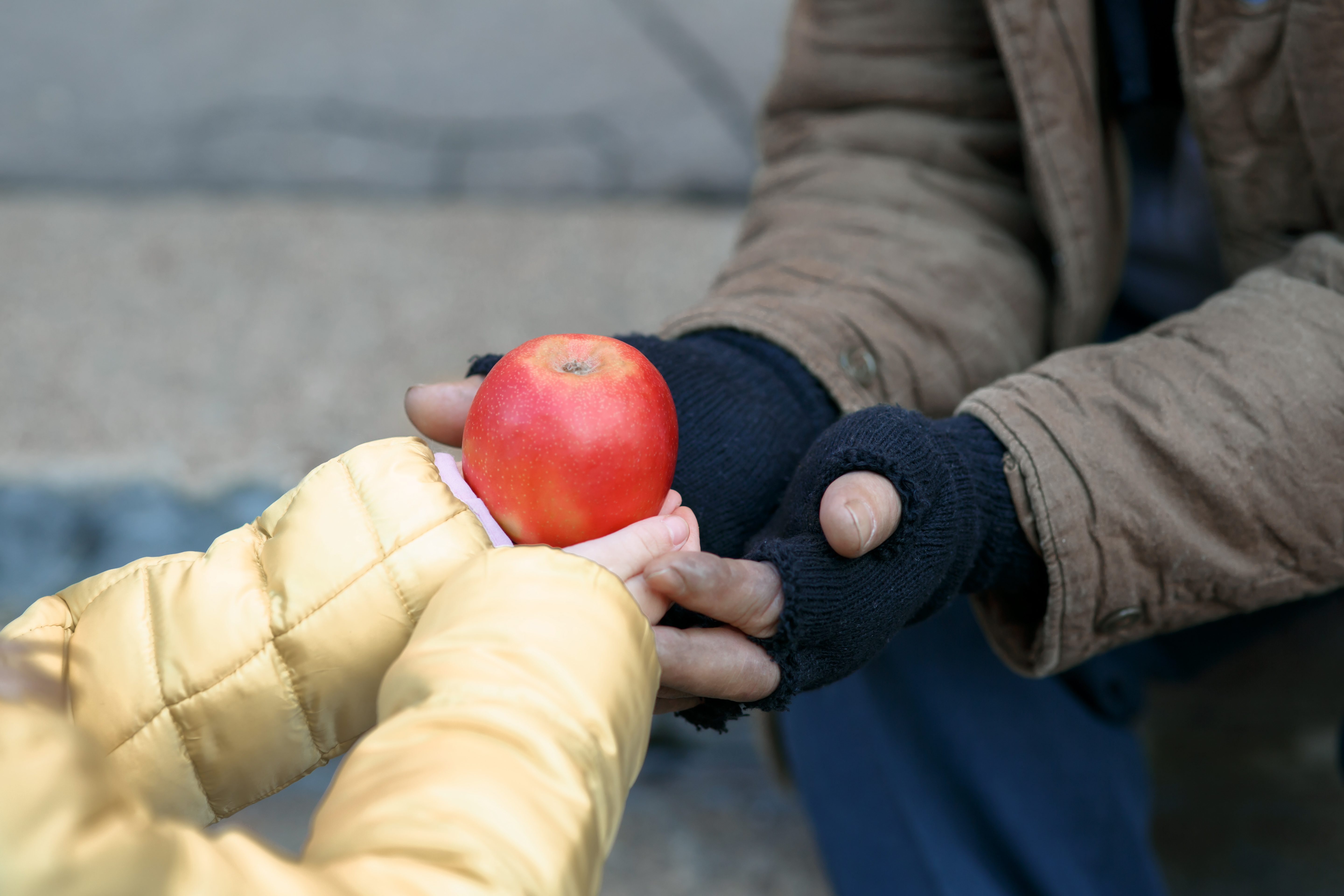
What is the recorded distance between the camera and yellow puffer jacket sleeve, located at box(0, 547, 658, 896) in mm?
503

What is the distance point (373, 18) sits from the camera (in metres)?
3.06

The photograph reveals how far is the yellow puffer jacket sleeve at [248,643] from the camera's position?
2.56 feet

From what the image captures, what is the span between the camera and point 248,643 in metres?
0.79

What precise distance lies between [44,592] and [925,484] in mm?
1550

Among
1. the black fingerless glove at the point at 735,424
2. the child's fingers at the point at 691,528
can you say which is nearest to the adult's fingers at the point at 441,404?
the black fingerless glove at the point at 735,424

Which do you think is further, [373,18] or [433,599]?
[373,18]

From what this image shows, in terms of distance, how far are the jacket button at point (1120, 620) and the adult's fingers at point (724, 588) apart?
37cm

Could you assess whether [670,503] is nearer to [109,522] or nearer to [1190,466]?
[1190,466]

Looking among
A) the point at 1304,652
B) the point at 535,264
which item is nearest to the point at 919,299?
the point at 1304,652

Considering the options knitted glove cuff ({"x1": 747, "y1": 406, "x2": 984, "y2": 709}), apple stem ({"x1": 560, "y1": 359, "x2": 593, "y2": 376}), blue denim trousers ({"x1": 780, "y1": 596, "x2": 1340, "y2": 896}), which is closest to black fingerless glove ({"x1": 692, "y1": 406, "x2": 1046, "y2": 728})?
knitted glove cuff ({"x1": 747, "y1": 406, "x2": 984, "y2": 709})

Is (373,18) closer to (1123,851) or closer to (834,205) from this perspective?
(834,205)

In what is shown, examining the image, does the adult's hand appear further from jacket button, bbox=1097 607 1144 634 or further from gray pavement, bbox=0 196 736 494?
gray pavement, bbox=0 196 736 494

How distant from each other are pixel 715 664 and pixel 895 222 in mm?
724

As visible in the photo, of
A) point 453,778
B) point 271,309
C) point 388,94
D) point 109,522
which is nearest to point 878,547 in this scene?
point 453,778
